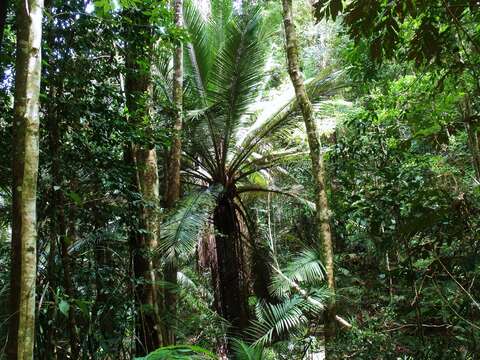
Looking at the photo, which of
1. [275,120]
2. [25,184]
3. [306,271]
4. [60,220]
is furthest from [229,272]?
[25,184]

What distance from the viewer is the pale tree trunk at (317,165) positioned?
4.26 metres

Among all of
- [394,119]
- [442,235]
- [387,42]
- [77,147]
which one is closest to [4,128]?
[77,147]

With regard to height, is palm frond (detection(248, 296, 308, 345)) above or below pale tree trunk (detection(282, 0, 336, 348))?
below

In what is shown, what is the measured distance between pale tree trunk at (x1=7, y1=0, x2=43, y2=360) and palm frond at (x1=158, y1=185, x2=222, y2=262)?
2.43 metres

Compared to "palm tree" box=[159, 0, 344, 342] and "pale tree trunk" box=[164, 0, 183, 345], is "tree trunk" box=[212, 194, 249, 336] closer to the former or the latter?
"palm tree" box=[159, 0, 344, 342]

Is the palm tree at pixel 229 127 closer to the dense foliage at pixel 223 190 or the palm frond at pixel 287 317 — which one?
the dense foliage at pixel 223 190

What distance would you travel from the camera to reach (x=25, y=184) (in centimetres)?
238

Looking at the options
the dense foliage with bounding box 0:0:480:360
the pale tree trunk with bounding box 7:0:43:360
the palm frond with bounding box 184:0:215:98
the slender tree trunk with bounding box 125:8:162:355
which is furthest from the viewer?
the palm frond with bounding box 184:0:215:98

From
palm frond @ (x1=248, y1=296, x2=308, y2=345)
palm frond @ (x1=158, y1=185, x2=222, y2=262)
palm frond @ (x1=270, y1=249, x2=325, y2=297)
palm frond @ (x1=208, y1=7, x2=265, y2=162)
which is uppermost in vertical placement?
palm frond @ (x1=208, y1=7, x2=265, y2=162)

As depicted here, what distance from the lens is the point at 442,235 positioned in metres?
3.34

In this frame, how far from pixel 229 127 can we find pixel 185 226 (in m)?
2.19

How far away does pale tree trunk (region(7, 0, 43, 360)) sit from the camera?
229cm

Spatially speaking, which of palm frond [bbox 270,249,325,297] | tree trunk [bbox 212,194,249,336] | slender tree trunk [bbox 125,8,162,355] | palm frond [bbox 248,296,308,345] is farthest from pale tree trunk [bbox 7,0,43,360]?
tree trunk [bbox 212,194,249,336]

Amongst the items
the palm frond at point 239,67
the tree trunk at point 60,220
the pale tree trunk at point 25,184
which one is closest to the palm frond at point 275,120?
the palm frond at point 239,67
